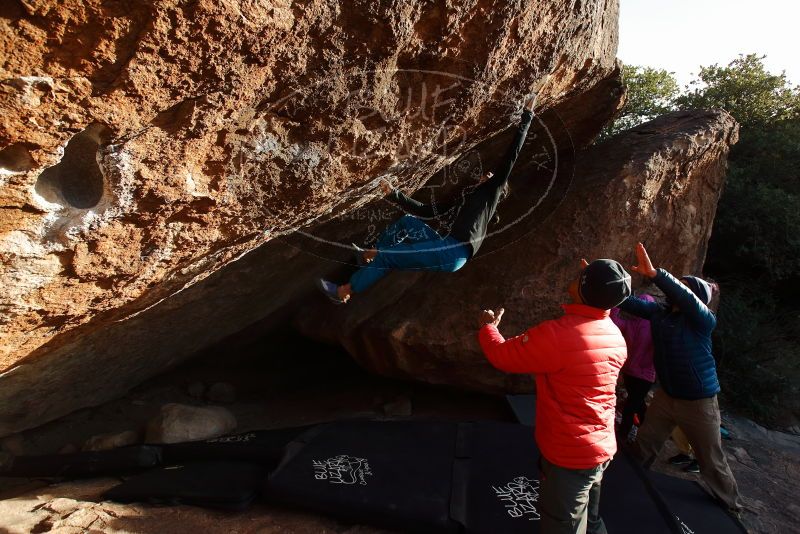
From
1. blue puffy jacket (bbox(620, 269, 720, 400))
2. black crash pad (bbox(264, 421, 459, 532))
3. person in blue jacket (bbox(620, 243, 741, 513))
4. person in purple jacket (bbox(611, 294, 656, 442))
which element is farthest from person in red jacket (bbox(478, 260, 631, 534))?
person in purple jacket (bbox(611, 294, 656, 442))

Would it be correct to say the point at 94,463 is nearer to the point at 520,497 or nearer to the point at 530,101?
the point at 520,497

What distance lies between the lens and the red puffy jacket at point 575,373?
87.4 inches

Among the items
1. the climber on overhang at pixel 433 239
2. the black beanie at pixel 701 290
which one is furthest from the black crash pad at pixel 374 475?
the black beanie at pixel 701 290

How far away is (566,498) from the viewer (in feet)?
7.50

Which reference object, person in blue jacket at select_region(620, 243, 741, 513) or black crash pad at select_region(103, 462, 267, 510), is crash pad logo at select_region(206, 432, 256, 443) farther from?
person in blue jacket at select_region(620, 243, 741, 513)

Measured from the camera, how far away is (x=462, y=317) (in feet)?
14.5

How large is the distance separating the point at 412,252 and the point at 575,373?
4.75 feet

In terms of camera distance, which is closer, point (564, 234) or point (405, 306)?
point (564, 234)

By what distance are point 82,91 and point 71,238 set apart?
64 cm

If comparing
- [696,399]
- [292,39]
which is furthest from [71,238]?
[696,399]

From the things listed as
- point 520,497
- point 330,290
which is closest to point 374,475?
point 520,497

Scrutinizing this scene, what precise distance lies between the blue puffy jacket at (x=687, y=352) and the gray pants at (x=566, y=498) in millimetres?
1099

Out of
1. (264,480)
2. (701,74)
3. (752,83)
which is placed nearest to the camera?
(264,480)

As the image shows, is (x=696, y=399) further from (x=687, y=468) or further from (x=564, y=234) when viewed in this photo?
(x=564, y=234)
